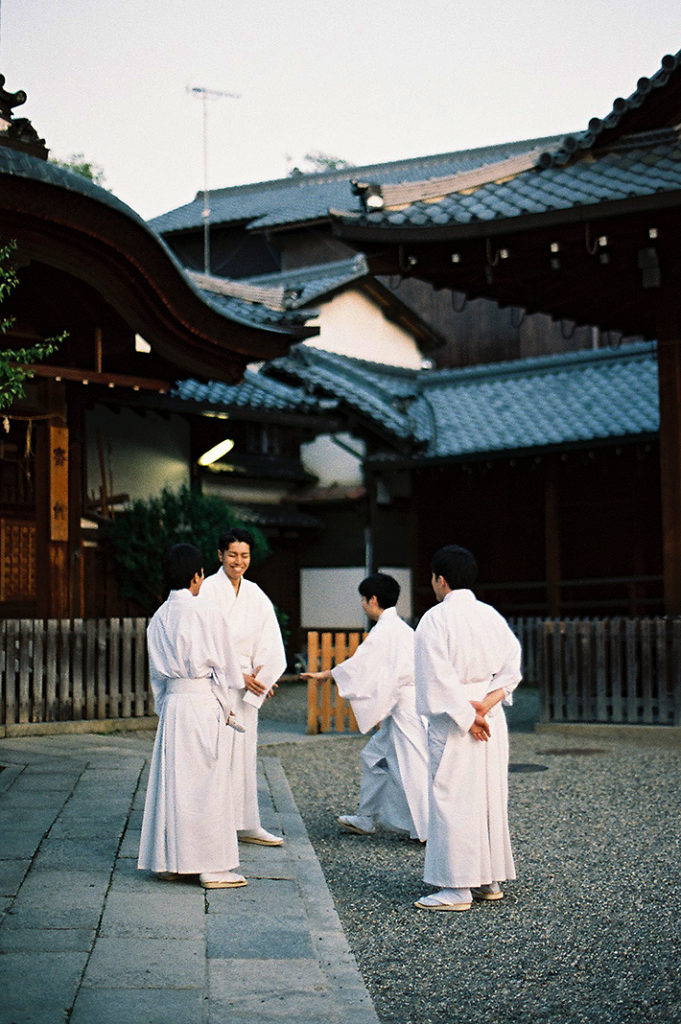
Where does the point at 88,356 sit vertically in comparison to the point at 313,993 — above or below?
above

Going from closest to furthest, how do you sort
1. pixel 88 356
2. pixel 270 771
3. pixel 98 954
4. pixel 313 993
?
pixel 313 993
pixel 98 954
pixel 270 771
pixel 88 356

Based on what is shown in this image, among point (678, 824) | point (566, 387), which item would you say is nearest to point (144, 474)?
point (566, 387)

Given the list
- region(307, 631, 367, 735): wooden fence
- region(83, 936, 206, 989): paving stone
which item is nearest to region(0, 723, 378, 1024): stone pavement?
region(83, 936, 206, 989): paving stone

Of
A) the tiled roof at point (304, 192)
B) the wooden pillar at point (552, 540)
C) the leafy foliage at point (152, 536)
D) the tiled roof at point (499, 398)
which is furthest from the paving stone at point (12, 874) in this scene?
the tiled roof at point (304, 192)

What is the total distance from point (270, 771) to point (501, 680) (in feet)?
13.3

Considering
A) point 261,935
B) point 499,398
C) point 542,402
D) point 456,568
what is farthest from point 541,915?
point 499,398

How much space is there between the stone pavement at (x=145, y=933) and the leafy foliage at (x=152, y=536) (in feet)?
22.4

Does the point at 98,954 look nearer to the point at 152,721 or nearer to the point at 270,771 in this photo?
the point at 270,771

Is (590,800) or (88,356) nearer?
(590,800)

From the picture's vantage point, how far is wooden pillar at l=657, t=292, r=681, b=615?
11789mm

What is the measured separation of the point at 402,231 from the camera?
1146cm

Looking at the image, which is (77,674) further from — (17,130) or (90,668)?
(17,130)

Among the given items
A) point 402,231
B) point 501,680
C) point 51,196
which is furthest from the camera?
point 402,231

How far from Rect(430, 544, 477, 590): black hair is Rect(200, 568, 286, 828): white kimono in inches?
55.1
